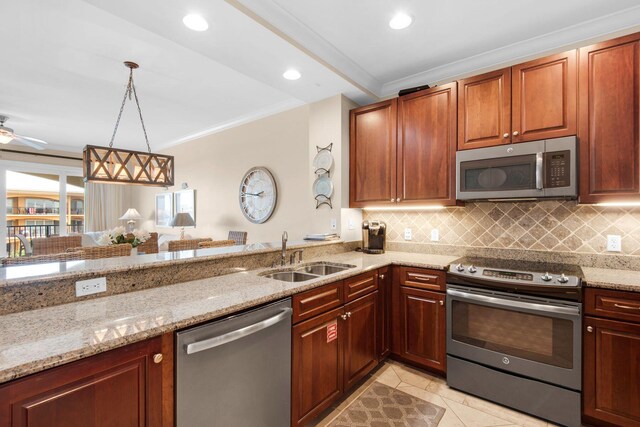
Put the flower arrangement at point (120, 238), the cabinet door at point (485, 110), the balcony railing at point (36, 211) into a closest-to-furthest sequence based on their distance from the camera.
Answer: the cabinet door at point (485, 110), the flower arrangement at point (120, 238), the balcony railing at point (36, 211)

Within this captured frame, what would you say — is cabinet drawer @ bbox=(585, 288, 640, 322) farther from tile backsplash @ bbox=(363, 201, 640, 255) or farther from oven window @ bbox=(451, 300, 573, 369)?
tile backsplash @ bbox=(363, 201, 640, 255)

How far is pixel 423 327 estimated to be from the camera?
8.25ft

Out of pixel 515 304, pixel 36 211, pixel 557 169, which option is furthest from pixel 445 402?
pixel 36 211

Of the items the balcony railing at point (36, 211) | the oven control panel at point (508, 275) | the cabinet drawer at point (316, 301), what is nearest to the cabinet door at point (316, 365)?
the cabinet drawer at point (316, 301)

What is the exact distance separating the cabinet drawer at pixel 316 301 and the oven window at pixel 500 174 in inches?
54.0

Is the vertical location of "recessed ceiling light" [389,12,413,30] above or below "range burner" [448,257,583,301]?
A: above

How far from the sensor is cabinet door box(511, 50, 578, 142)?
2.16m

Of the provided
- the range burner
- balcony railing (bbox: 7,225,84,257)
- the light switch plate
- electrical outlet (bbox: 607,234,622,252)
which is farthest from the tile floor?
balcony railing (bbox: 7,225,84,257)

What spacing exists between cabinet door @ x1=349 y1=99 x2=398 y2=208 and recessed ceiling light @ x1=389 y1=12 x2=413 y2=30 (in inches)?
29.3

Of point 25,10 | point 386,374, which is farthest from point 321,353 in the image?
point 25,10

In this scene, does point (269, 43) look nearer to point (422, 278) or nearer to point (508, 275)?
point (422, 278)

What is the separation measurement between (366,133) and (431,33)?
3.37 feet

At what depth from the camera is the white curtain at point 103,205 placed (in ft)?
22.6

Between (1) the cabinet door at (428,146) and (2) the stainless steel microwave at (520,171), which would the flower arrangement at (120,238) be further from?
(2) the stainless steel microwave at (520,171)
